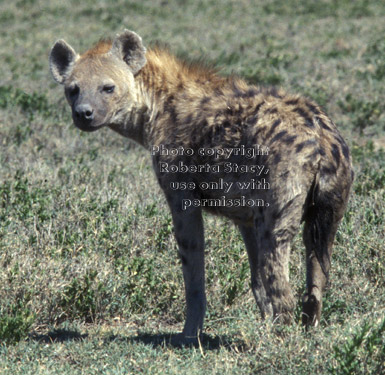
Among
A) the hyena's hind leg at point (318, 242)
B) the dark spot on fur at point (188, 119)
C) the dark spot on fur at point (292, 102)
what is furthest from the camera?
the dark spot on fur at point (188, 119)

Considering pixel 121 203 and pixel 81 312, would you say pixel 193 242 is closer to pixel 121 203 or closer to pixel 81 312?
pixel 81 312

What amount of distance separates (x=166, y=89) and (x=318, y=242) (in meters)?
1.64

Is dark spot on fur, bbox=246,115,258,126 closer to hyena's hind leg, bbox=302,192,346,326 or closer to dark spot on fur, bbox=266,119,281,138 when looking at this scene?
dark spot on fur, bbox=266,119,281,138

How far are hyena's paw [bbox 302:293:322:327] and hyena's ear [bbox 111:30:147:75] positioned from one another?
6.88ft

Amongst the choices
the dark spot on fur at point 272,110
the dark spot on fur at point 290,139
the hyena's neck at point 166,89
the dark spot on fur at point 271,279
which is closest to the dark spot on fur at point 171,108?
the hyena's neck at point 166,89

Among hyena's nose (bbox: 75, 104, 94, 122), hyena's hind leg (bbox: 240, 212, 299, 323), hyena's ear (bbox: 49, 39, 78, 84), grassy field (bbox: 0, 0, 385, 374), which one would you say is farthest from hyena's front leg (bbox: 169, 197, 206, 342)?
hyena's ear (bbox: 49, 39, 78, 84)

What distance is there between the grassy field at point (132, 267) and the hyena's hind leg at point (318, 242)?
0.15 meters

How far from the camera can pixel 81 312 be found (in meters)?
5.03

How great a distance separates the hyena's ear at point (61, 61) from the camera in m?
5.28

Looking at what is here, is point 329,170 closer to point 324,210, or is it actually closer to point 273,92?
point 324,210

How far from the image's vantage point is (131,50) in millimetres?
5160

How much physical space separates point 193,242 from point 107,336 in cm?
86

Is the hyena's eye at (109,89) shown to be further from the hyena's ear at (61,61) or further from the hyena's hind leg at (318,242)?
the hyena's hind leg at (318,242)

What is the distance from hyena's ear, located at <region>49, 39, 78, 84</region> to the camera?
17.3 ft
